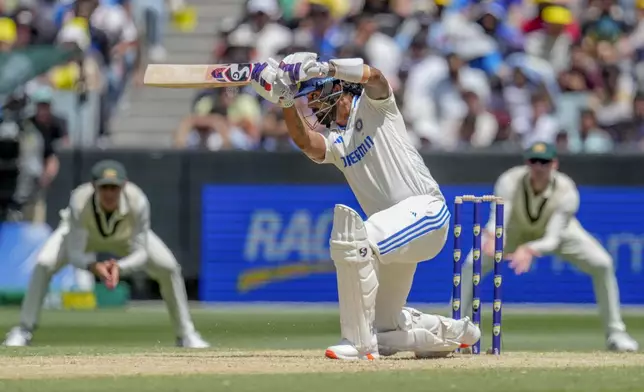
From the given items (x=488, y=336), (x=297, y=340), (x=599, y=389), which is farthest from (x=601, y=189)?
(x=599, y=389)

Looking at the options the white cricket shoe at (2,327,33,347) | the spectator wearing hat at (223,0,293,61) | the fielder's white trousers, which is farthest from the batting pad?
the spectator wearing hat at (223,0,293,61)

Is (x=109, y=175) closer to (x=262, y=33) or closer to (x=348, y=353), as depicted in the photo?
(x=348, y=353)

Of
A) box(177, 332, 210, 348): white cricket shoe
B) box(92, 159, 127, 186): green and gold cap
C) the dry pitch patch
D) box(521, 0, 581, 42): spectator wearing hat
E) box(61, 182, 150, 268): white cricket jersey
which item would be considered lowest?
box(177, 332, 210, 348): white cricket shoe

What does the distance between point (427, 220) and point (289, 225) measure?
25.1 feet

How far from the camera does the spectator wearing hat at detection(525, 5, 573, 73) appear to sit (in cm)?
1742

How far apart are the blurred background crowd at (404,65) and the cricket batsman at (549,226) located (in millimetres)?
4201

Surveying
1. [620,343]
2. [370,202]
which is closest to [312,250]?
[620,343]

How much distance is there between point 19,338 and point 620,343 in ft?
14.5

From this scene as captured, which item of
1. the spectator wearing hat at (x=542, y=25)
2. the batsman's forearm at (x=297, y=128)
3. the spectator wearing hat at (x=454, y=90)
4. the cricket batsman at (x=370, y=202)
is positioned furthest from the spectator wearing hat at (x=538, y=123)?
the batsman's forearm at (x=297, y=128)

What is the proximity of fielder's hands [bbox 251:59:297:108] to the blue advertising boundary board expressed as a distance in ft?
24.5

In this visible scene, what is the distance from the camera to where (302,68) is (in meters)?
7.90

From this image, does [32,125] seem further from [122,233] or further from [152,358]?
[152,358]

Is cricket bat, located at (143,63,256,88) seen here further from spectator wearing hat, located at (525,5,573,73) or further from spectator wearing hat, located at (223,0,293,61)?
spectator wearing hat, located at (525,5,573,73)

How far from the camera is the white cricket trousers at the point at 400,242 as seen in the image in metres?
7.95
